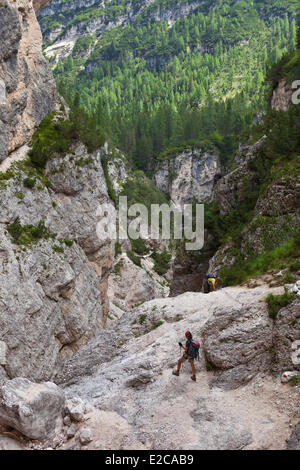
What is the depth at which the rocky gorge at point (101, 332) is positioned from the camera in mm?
10367

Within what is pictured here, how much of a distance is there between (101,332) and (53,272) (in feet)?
33.8

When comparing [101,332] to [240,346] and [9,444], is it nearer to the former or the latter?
[9,444]

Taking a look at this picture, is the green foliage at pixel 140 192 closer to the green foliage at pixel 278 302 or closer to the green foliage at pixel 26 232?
the green foliage at pixel 26 232

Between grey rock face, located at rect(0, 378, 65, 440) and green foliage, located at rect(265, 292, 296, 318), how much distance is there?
7589mm

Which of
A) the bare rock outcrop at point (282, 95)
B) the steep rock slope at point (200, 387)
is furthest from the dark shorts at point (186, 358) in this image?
the bare rock outcrop at point (282, 95)

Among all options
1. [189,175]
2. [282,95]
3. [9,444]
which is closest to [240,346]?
[9,444]

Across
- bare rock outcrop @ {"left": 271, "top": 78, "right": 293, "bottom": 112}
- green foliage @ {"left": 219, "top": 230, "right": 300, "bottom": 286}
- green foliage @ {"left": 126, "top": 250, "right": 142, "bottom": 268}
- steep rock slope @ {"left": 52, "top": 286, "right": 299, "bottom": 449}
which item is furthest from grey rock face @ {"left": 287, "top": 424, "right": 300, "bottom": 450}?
green foliage @ {"left": 126, "top": 250, "right": 142, "bottom": 268}

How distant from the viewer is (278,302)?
11969 millimetres

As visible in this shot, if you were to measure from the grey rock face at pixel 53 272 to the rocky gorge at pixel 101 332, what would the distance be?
0.11 meters

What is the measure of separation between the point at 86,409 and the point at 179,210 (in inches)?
3587

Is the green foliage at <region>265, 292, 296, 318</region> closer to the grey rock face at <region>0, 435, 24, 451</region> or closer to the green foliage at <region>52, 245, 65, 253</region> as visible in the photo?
the grey rock face at <region>0, 435, 24, 451</region>

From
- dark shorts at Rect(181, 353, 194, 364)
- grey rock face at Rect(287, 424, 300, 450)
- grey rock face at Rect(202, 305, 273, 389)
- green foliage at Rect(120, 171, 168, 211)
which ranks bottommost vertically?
grey rock face at Rect(287, 424, 300, 450)

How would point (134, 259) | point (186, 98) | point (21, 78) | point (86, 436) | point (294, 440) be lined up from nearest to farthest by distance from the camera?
point (294, 440), point (86, 436), point (21, 78), point (134, 259), point (186, 98)

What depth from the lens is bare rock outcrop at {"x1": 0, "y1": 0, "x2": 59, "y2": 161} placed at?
29.1 metres
